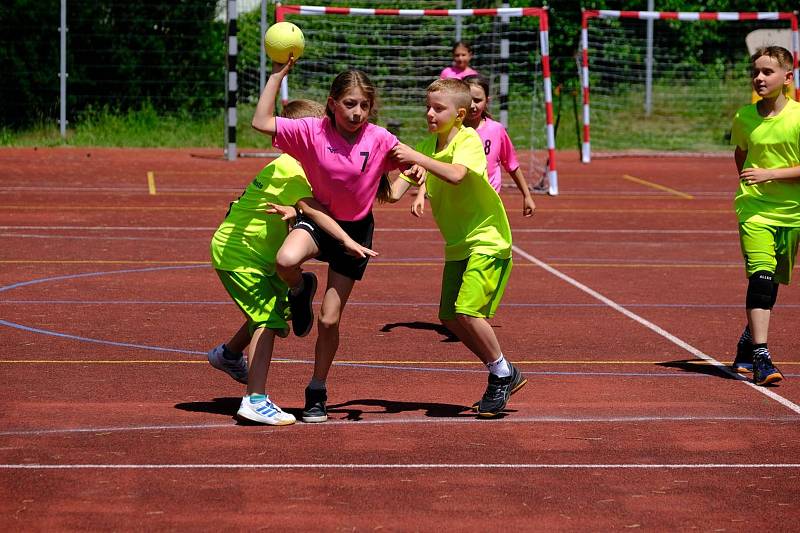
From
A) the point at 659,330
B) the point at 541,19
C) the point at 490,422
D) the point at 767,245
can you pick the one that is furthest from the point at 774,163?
the point at 541,19

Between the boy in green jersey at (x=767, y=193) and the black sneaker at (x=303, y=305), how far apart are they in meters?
2.86

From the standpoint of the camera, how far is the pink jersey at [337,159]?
23.9ft

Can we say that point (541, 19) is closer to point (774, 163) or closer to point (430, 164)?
point (774, 163)

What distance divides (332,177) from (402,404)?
1433 mm

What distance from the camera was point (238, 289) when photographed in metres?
7.57

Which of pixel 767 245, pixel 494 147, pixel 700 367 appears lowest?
pixel 700 367

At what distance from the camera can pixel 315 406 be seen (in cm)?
748

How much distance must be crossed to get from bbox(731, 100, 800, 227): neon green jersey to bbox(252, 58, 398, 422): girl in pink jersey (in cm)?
270

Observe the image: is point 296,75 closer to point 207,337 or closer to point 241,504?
point 207,337

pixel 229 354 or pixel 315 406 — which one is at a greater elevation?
pixel 229 354

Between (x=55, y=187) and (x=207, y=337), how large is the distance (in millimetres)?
11737

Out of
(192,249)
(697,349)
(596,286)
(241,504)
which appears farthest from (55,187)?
(241,504)

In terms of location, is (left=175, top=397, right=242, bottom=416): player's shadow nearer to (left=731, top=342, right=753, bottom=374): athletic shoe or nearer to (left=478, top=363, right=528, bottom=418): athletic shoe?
(left=478, top=363, right=528, bottom=418): athletic shoe

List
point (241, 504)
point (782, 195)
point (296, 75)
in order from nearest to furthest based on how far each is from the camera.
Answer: point (241, 504)
point (782, 195)
point (296, 75)
